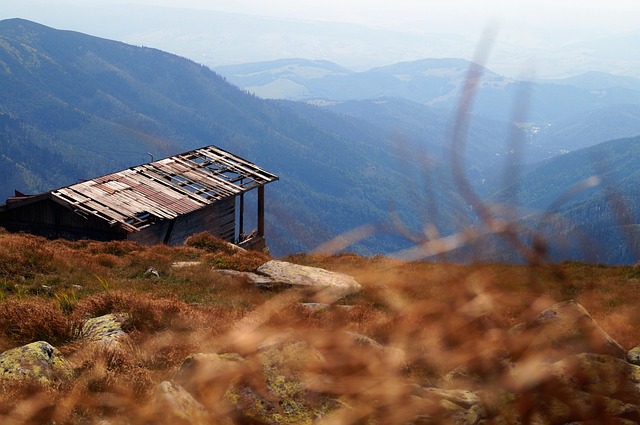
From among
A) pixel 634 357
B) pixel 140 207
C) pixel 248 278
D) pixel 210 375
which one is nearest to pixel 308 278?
pixel 248 278

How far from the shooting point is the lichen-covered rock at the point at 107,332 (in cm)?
786

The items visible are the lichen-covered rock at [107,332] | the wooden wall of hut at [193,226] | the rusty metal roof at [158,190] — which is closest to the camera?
the lichen-covered rock at [107,332]

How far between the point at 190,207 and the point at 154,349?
27869 millimetres

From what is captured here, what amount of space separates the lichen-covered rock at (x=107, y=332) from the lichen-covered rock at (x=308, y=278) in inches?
281

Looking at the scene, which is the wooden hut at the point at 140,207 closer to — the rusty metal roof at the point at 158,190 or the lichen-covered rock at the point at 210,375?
the rusty metal roof at the point at 158,190

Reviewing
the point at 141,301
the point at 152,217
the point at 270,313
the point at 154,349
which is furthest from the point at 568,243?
the point at 152,217

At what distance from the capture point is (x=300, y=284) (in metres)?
17.6

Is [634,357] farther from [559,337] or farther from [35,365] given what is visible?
[35,365]

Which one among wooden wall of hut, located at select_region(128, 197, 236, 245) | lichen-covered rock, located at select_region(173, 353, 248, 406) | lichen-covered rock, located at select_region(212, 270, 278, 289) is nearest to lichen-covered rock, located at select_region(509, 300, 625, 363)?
lichen-covered rock, located at select_region(173, 353, 248, 406)

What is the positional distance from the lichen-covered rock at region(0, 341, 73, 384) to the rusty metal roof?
2504 centimetres

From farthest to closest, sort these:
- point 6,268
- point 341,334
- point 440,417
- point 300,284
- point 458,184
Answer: point 300,284, point 6,268, point 341,334, point 440,417, point 458,184

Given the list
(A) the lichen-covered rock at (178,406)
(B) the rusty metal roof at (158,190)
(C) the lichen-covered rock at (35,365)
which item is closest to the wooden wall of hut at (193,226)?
(B) the rusty metal roof at (158,190)

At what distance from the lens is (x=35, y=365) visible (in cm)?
657

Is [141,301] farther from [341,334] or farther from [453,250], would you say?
[453,250]
